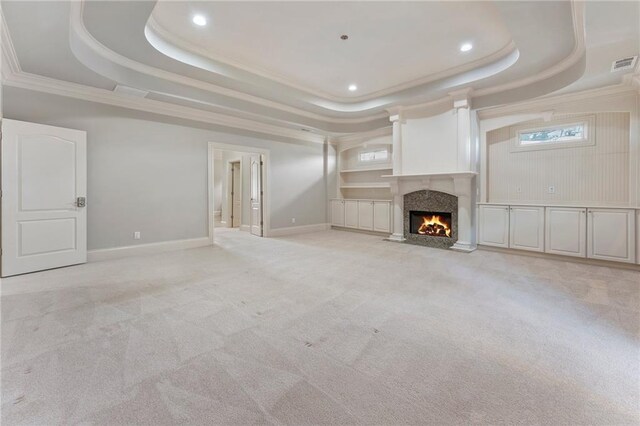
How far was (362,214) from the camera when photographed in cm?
775

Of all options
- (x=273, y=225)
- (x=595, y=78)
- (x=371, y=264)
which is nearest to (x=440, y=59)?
(x=595, y=78)

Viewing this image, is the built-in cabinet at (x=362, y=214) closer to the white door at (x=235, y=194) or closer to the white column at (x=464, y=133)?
the white column at (x=464, y=133)

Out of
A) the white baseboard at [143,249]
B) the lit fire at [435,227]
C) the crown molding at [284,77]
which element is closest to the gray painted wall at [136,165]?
the white baseboard at [143,249]

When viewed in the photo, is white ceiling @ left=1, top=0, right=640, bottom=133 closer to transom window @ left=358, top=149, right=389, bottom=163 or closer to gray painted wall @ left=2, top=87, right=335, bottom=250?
gray painted wall @ left=2, top=87, right=335, bottom=250

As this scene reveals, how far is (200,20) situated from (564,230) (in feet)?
20.4

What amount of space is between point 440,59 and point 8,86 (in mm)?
6304

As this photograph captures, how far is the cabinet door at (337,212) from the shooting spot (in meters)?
8.30

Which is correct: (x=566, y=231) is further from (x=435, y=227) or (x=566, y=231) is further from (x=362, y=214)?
(x=362, y=214)

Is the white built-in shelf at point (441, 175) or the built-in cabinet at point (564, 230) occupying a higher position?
the white built-in shelf at point (441, 175)

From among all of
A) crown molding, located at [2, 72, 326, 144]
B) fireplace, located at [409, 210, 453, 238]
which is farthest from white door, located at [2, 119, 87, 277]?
fireplace, located at [409, 210, 453, 238]

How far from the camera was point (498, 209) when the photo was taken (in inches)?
209

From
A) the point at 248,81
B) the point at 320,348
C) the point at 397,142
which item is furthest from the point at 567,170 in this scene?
the point at 248,81

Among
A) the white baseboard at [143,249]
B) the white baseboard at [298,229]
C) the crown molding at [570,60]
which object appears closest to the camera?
the crown molding at [570,60]

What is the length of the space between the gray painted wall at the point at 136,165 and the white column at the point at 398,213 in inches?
137
